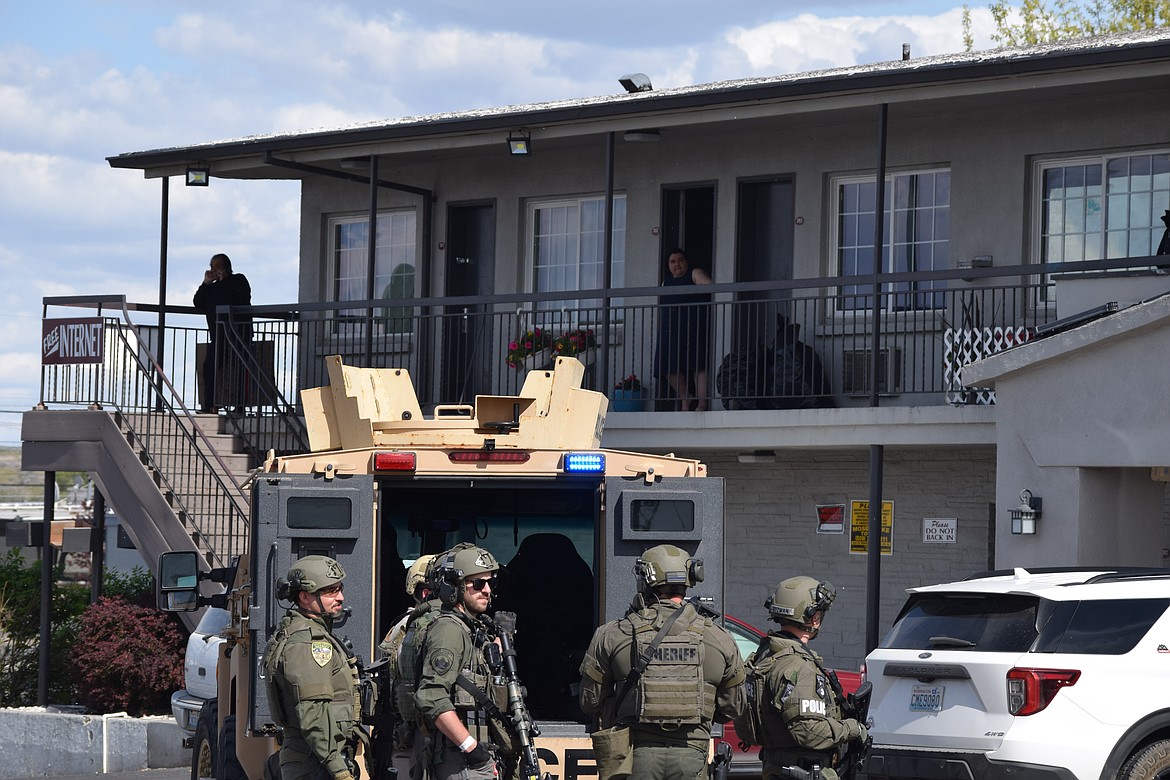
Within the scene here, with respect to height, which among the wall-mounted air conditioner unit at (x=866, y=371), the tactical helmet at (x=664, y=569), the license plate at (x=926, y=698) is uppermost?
the wall-mounted air conditioner unit at (x=866, y=371)

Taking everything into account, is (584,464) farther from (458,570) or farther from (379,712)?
(379,712)

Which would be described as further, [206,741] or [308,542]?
[206,741]

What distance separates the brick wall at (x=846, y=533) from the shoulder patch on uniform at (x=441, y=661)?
9.07 m

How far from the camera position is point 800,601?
23.0 feet

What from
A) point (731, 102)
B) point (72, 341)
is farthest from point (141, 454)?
point (731, 102)

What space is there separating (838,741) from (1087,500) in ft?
17.8

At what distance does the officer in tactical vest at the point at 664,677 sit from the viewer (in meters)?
6.63

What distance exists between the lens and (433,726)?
6.67 m

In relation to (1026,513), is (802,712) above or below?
below

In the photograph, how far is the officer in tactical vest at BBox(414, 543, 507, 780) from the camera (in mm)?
6590

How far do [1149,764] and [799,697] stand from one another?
219cm

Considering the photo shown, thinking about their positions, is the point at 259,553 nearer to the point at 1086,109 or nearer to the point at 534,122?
the point at 534,122

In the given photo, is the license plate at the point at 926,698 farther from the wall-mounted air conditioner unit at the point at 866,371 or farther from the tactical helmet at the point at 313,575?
the wall-mounted air conditioner unit at the point at 866,371

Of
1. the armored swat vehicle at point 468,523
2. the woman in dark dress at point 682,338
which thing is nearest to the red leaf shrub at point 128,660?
the armored swat vehicle at point 468,523
